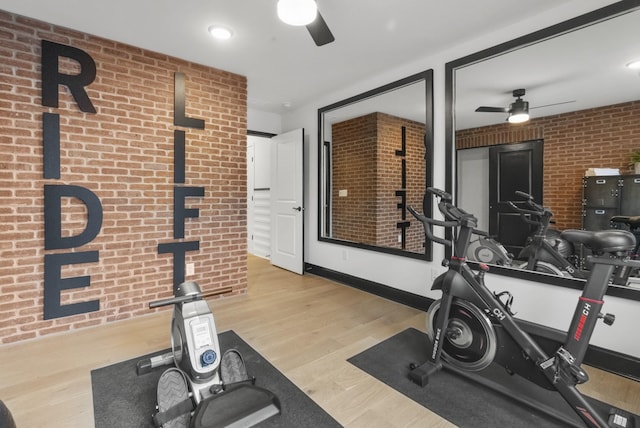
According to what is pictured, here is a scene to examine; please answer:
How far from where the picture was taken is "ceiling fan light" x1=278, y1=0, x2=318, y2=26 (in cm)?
159

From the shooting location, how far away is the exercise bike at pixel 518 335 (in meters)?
1.55

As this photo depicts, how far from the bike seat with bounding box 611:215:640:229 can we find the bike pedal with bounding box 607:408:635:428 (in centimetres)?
121

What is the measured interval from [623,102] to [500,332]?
1.79m

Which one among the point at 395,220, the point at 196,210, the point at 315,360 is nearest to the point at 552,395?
the point at 315,360

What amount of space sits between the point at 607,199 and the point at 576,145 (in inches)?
17.8

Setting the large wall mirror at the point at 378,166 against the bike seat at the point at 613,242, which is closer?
the bike seat at the point at 613,242

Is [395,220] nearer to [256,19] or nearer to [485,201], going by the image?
[485,201]

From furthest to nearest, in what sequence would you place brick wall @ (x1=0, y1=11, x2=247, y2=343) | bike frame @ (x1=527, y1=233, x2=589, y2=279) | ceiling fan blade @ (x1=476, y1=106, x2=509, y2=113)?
1. ceiling fan blade @ (x1=476, y1=106, x2=509, y2=113)
2. brick wall @ (x1=0, y1=11, x2=247, y2=343)
3. bike frame @ (x1=527, y1=233, x2=589, y2=279)

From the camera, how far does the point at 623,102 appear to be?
2119mm

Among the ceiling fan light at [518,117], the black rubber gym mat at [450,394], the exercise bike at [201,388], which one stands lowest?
the black rubber gym mat at [450,394]

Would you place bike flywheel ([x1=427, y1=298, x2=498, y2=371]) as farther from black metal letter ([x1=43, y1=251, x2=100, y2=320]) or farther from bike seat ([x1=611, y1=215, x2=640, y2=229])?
black metal letter ([x1=43, y1=251, x2=100, y2=320])

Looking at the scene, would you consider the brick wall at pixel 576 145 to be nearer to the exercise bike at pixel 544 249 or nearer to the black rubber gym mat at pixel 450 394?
the exercise bike at pixel 544 249

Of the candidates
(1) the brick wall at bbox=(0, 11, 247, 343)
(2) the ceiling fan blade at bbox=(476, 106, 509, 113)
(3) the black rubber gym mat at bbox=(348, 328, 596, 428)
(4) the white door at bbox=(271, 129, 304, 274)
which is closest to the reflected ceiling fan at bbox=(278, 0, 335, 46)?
(2) the ceiling fan blade at bbox=(476, 106, 509, 113)

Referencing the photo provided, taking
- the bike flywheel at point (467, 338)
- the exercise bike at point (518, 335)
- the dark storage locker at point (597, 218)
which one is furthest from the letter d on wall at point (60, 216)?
the dark storage locker at point (597, 218)
